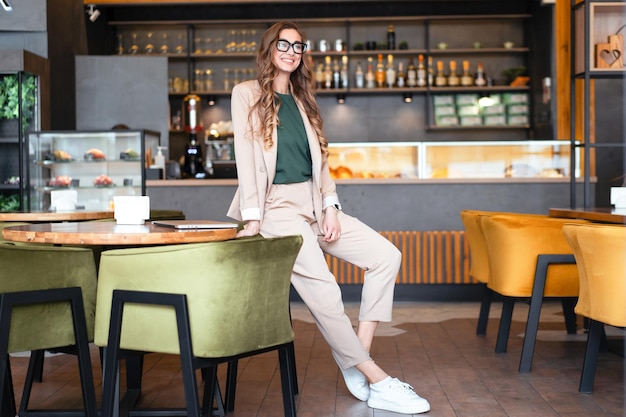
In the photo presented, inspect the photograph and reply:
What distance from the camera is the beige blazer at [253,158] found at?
10.6 ft

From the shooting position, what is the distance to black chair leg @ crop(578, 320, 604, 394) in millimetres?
3523

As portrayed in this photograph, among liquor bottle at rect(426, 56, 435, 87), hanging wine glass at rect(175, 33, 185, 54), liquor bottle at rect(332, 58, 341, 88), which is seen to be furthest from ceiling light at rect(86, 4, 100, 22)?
liquor bottle at rect(426, 56, 435, 87)

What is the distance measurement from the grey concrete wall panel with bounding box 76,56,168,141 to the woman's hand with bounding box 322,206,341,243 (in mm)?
5225

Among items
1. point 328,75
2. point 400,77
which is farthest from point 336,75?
point 400,77

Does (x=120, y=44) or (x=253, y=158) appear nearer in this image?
(x=253, y=158)

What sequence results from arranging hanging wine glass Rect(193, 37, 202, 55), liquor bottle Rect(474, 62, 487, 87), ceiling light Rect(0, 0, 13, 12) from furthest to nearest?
hanging wine glass Rect(193, 37, 202, 55) < liquor bottle Rect(474, 62, 487, 87) < ceiling light Rect(0, 0, 13, 12)

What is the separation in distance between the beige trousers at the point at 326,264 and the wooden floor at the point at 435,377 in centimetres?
32

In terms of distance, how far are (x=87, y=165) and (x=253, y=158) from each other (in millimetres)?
3509

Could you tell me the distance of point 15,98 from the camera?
277 inches

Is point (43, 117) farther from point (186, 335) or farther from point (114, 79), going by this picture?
point (186, 335)

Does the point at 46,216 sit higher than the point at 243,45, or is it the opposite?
the point at 243,45

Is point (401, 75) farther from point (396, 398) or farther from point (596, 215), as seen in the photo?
point (396, 398)

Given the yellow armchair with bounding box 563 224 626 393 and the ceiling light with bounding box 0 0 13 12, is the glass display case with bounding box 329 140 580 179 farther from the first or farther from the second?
the ceiling light with bounding box 0 0 13 12

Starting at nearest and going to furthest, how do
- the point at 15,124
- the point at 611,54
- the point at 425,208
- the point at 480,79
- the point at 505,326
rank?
the point at 505,326
the point at 611,54
the point at 425,208
the point at 15,124
the point at 480,79
